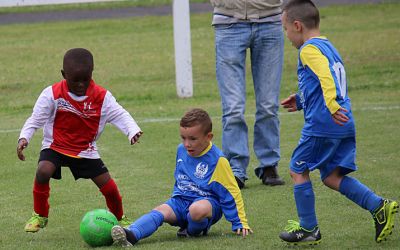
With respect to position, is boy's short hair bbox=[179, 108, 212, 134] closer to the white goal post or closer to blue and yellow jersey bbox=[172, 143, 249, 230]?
blue and yellow jersey bbox=[172, 143, 249, 230]

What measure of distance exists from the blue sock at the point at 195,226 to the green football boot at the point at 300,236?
0.61m

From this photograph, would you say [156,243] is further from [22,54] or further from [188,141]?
[22,54]

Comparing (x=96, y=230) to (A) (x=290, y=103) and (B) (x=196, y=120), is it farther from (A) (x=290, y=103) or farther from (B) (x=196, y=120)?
(A) (x=290, y=103)

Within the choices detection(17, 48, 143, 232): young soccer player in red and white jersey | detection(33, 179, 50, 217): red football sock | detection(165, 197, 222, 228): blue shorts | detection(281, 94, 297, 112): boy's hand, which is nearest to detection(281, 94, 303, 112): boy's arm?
detection(281, 94, 297, 112): boy's hand

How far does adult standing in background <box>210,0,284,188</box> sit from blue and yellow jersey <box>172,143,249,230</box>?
67.5 inches

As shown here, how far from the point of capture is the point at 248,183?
340 inches

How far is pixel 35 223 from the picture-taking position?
6.70m

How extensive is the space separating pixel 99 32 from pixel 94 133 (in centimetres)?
1690

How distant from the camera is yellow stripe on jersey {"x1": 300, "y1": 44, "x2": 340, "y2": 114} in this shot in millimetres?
5859

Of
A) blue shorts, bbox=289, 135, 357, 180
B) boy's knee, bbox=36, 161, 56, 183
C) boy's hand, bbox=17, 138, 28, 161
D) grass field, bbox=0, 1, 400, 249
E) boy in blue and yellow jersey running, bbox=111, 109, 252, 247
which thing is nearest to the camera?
blue shorts, bbox=289, 135, 357, 180

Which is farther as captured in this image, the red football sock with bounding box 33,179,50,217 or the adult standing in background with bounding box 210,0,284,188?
the adult standing in background with bounding box 210,0,284,188

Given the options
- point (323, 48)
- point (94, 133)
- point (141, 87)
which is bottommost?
point (141, 87)

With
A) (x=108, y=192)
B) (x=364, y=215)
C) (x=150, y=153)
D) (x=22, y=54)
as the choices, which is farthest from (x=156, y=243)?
(x=22, y=54)

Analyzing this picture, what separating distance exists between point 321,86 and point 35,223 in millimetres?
2223
